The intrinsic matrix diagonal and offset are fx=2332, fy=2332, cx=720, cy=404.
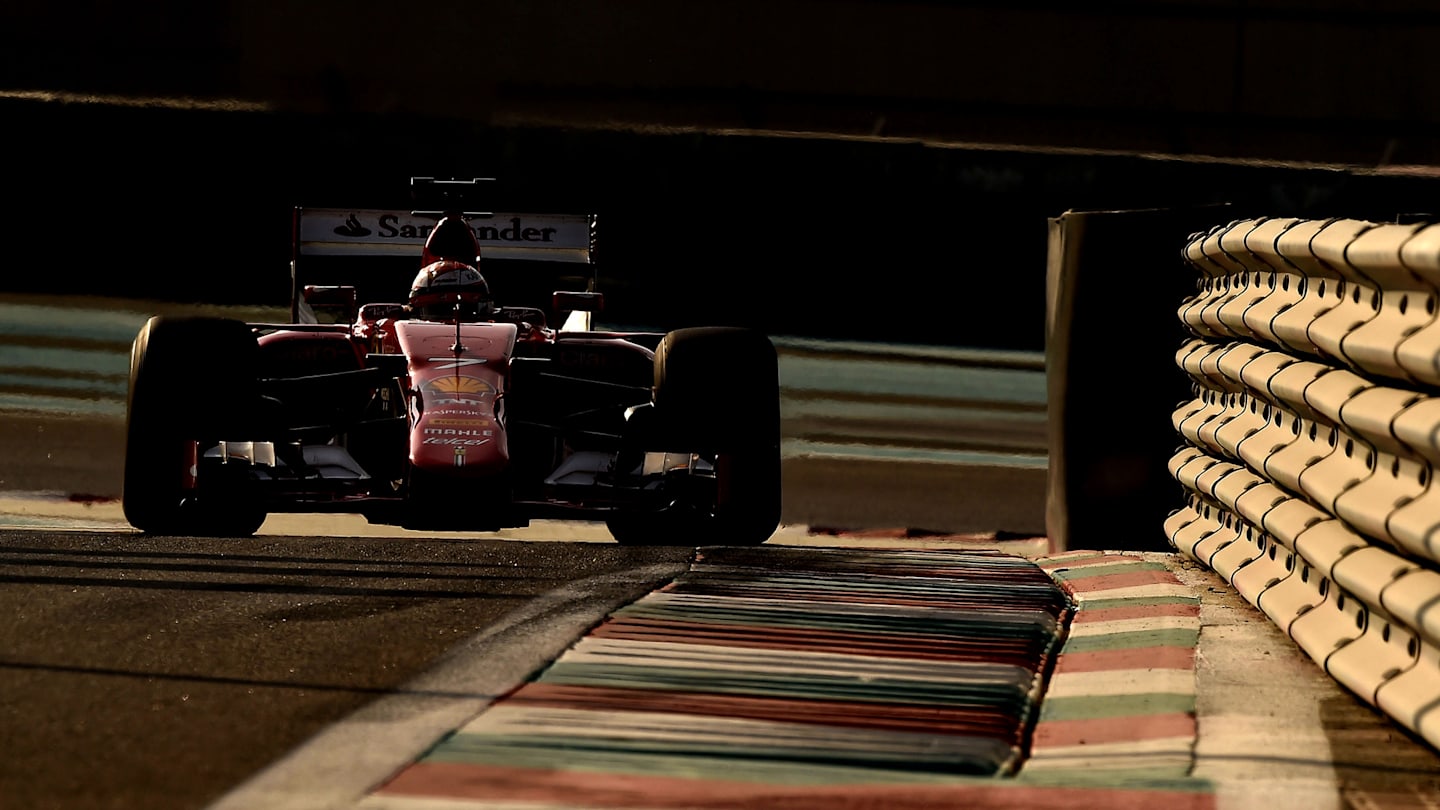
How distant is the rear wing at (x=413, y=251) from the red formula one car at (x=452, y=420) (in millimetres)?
783

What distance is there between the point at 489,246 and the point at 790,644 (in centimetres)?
556

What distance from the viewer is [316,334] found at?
9.30 metres

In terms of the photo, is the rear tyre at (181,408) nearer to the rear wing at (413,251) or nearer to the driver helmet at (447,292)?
the driver helmet at (447,292)

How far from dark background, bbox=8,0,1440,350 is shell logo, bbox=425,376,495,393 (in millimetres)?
8651

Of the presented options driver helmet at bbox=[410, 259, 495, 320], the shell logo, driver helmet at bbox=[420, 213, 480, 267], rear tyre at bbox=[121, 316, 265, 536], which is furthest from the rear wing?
rear tyre at bbox=[121, 316, 265, 536]

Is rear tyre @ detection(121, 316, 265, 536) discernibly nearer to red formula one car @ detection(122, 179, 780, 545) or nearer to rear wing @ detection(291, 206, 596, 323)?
red formula one car @ detection(122, 179, 780, 545)

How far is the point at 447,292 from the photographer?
31.4 feet

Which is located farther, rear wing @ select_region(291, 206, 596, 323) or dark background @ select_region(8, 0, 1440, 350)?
dark background @ select_region(8, 0, 1440, 350)

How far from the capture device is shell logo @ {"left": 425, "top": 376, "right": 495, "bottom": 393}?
27.5 feet

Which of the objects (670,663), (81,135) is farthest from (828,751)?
(81,135)

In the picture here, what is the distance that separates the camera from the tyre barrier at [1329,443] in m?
4.59

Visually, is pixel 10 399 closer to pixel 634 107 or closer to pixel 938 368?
pixel 938 368

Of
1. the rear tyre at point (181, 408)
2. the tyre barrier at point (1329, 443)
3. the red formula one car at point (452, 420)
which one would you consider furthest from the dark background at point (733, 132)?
the tyre barrier at point (1329, 443)

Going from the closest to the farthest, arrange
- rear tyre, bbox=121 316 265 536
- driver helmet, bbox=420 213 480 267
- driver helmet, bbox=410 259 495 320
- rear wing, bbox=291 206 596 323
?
rear tyre, bbox=121 316 265 536
driver helmet, bbox=410 259 495 320
driver helmet, bbox=420 213 480 267
rear wing, bbox=291 206 596 323
